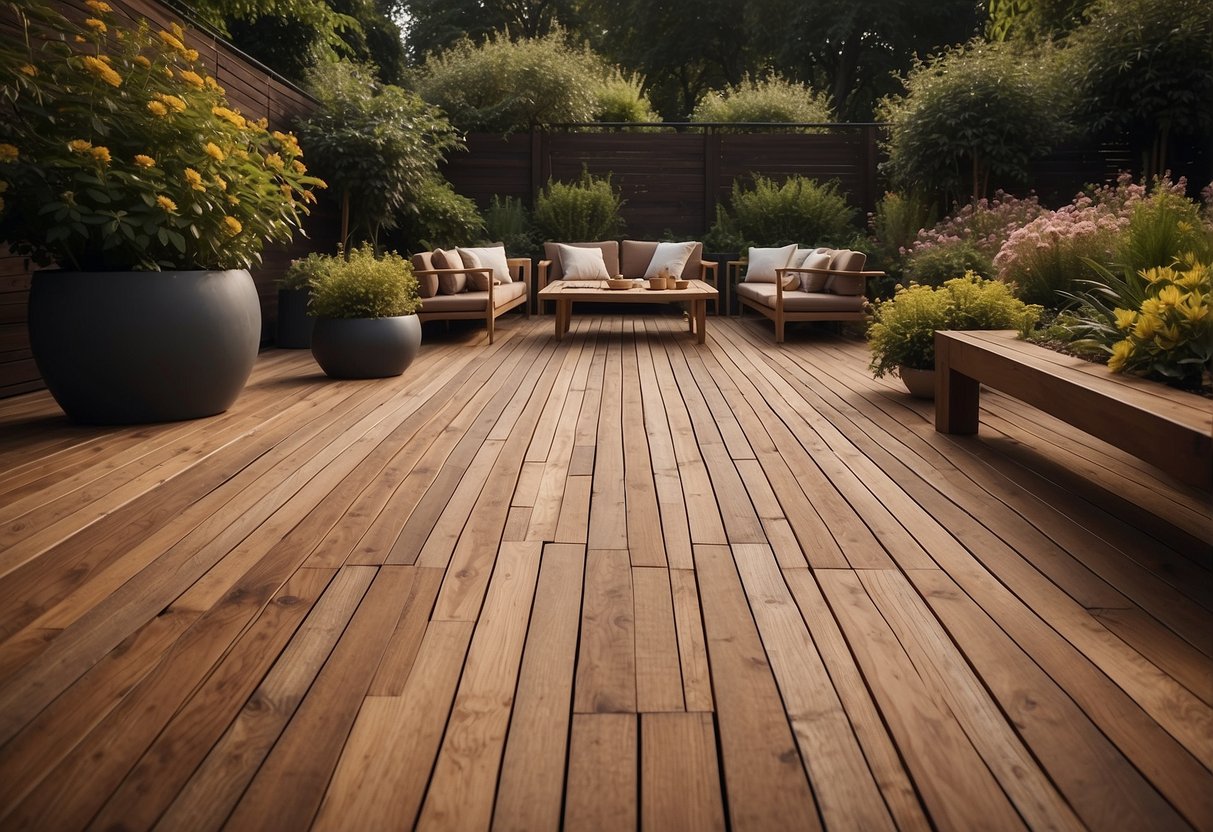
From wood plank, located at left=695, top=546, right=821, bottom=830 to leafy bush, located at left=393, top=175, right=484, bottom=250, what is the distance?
7523 millimetres

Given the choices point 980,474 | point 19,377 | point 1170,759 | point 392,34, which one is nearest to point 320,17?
point 392,34

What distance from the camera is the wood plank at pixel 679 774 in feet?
4.22

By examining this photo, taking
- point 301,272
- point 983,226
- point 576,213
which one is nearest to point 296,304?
point 301,272

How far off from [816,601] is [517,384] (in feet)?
11.6

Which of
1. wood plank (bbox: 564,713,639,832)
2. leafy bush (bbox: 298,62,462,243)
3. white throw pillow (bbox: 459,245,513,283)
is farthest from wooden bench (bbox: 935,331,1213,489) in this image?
leafy bush (bbox: 298,62,462,243)

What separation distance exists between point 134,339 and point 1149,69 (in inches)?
372

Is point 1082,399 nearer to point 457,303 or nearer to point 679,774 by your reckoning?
point 679,774

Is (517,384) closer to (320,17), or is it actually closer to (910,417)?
(910,417)

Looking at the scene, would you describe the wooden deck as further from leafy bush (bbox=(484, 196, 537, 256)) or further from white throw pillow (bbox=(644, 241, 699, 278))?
leafy bush (bbox=(484, 196, 537, 256))

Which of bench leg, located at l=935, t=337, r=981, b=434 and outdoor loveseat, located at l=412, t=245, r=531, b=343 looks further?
outdoor loveseat, located at l=412, t=245, r=531, b=343

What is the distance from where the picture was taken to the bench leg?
13.0 feet

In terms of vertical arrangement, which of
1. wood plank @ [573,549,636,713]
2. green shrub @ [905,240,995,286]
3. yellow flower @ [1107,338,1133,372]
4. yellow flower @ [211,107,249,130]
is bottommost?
wood plank @ [573,549,636,713]

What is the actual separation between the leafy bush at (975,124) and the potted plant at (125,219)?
7128 millimetres

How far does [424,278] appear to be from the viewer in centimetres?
742
